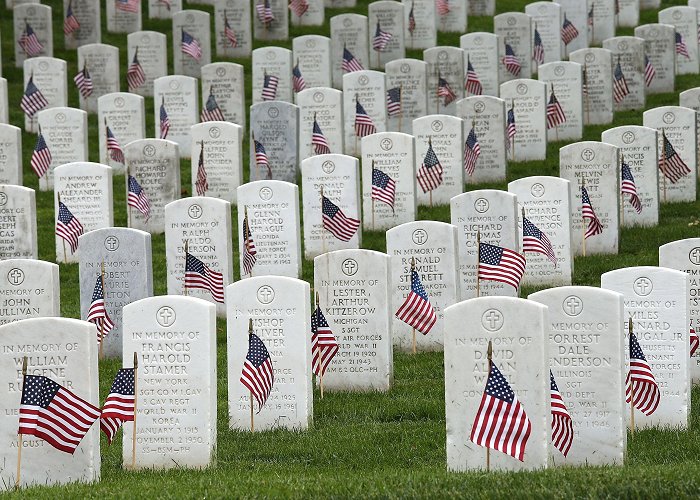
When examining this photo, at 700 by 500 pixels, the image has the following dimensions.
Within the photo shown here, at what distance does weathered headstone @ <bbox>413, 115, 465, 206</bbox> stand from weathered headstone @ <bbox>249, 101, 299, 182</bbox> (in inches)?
86.3

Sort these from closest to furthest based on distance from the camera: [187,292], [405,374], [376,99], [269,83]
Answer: [405,374] < [187,292] < [376,99] < [269,83]

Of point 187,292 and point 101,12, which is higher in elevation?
point 101,12

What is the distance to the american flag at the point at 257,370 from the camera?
12.9 meters

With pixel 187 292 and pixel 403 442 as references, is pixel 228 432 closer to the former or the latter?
pixel 403 442

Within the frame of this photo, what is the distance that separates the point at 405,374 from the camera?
15.1 metres

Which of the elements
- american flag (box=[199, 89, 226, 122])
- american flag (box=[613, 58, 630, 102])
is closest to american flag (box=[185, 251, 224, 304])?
american flag (box=[199, 89, 226, 122])

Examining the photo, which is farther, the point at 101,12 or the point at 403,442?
the point at 101,12

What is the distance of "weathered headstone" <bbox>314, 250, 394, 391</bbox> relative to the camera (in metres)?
14.6

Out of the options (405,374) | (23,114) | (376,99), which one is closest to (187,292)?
(405,374)

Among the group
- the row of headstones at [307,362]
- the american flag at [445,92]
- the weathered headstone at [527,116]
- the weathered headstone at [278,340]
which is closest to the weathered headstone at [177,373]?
the row of headstones at [307,362]

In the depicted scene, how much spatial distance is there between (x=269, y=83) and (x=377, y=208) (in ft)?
20.7

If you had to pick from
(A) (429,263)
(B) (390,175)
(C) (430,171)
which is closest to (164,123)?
(B) (390,175)

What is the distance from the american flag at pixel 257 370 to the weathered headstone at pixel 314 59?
14.8 metres

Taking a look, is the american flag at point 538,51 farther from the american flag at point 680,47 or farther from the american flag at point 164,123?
the american flag at point 164,123
